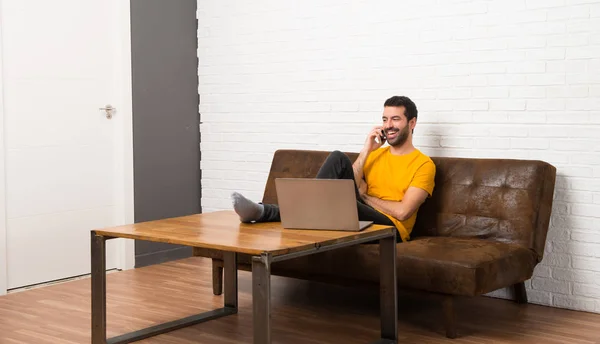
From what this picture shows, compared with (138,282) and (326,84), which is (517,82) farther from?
(138,282)

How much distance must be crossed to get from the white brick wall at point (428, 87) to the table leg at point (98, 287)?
81.4 inches

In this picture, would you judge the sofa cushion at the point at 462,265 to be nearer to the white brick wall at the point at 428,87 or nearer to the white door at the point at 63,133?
the white brick wall at the point at 428,87

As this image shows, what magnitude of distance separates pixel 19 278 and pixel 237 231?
6.80 feet

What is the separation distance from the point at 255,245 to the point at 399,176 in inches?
58.3

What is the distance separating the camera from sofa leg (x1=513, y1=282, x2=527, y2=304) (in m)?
4.51

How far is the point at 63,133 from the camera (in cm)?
521

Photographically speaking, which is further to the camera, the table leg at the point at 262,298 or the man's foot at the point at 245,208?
the man's foot at the point at 245,208

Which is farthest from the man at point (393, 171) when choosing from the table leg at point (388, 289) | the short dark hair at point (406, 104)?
the table leg at point (388, 289)

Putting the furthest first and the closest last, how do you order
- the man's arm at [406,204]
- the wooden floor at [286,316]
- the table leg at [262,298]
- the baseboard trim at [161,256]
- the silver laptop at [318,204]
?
the baseboard trim at [161,256] < the man's arm at [406,204] < the wooden floor at [286,316] < the silver laptop at [318,204] < the table leg at [262,298]

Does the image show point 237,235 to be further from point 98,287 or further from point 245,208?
point 98,287

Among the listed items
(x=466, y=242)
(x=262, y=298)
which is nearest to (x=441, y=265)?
(x=466, y=242)

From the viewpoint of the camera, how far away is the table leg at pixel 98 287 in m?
3.56

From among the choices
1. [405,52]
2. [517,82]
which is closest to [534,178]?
[517,82]

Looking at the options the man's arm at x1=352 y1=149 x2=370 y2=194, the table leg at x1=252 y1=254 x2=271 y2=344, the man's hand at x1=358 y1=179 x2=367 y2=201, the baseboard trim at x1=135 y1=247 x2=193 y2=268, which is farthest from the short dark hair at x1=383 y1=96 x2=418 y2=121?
the baseboard trim at x1=135 y1=247 x2=193 y2=268
